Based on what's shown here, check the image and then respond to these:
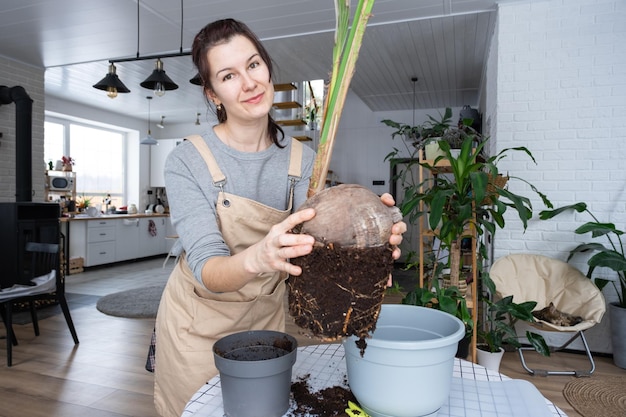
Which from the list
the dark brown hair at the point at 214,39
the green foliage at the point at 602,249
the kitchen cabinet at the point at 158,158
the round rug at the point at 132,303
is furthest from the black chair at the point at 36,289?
the kitchen cabinet at the point at 158,158

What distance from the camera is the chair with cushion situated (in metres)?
2.74

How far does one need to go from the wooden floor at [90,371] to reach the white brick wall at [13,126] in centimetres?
182

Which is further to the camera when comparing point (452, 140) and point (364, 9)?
point (452, 140)

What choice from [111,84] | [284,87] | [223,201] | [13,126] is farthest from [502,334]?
[13,126]

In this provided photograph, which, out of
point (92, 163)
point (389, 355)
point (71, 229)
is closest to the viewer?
point (389, 355)

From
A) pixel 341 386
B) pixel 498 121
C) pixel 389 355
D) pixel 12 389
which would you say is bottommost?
pixel 12 389

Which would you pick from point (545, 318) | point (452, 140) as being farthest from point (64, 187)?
point (545, 318)

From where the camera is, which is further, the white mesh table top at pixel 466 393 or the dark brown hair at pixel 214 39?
the dark brown hair at pixel 214 39

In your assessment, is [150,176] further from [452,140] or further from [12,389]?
[452,140]

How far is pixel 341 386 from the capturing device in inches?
34.9

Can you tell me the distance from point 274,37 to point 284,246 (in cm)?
393

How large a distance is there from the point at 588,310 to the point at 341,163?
569cm

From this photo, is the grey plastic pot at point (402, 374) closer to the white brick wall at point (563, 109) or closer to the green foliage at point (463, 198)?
the green foliage at point (463, 198)

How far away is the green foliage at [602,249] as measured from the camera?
2.78m
